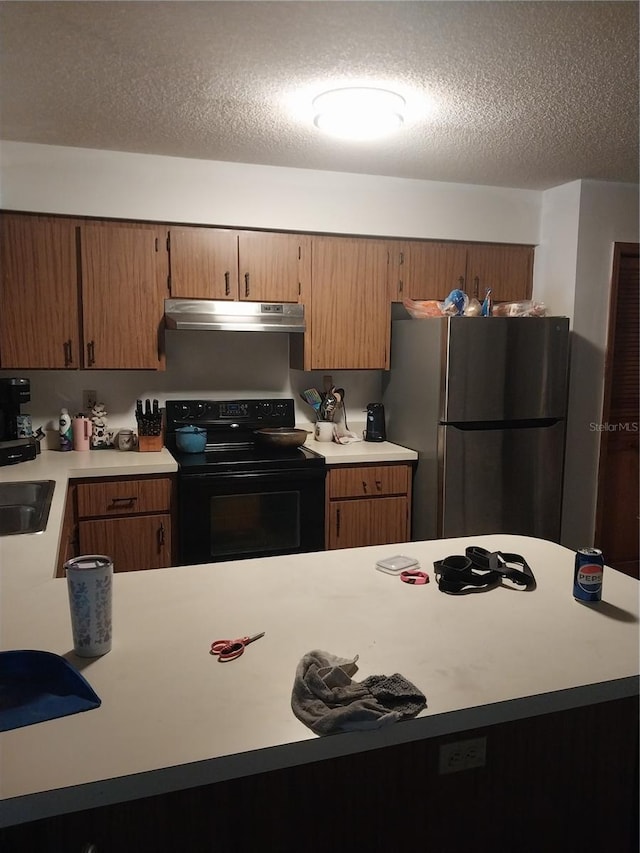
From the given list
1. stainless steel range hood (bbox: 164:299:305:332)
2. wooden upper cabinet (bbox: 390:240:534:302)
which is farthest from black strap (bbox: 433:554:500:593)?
wooden upper cabinet (bbox: 390:240:534:302)

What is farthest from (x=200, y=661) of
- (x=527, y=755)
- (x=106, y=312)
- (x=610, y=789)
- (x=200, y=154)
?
(x=200, y=154)

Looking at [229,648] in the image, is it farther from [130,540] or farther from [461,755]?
[130,540]

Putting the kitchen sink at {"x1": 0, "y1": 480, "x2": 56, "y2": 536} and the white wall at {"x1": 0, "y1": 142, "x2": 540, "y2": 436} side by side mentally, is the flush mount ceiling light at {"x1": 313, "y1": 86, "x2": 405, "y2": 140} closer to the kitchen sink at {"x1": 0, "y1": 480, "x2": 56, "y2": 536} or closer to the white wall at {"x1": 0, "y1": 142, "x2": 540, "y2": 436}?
the white wall at {"x1": 0, "y1": 142, "x2": 540, "y2": 436}

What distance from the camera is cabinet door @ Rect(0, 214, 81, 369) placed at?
294 centimetres

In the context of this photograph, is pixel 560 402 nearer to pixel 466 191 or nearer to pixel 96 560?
pixel 466 191

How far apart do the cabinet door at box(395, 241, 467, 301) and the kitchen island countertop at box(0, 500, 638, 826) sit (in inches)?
85.5

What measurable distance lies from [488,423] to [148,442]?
5.76ft

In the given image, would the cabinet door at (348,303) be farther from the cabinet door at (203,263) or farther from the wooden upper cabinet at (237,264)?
the cabinet door at (203,263)

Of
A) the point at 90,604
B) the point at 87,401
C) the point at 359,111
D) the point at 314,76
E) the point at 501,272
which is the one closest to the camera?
the point at 90,604

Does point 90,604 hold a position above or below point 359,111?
below

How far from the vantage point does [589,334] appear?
354 centimetres

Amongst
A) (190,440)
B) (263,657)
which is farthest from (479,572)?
(190,440)

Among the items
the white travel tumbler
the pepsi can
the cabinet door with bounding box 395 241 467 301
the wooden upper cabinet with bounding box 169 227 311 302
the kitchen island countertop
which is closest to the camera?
the kitchen island countertop

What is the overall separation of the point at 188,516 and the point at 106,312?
1.09 meters
